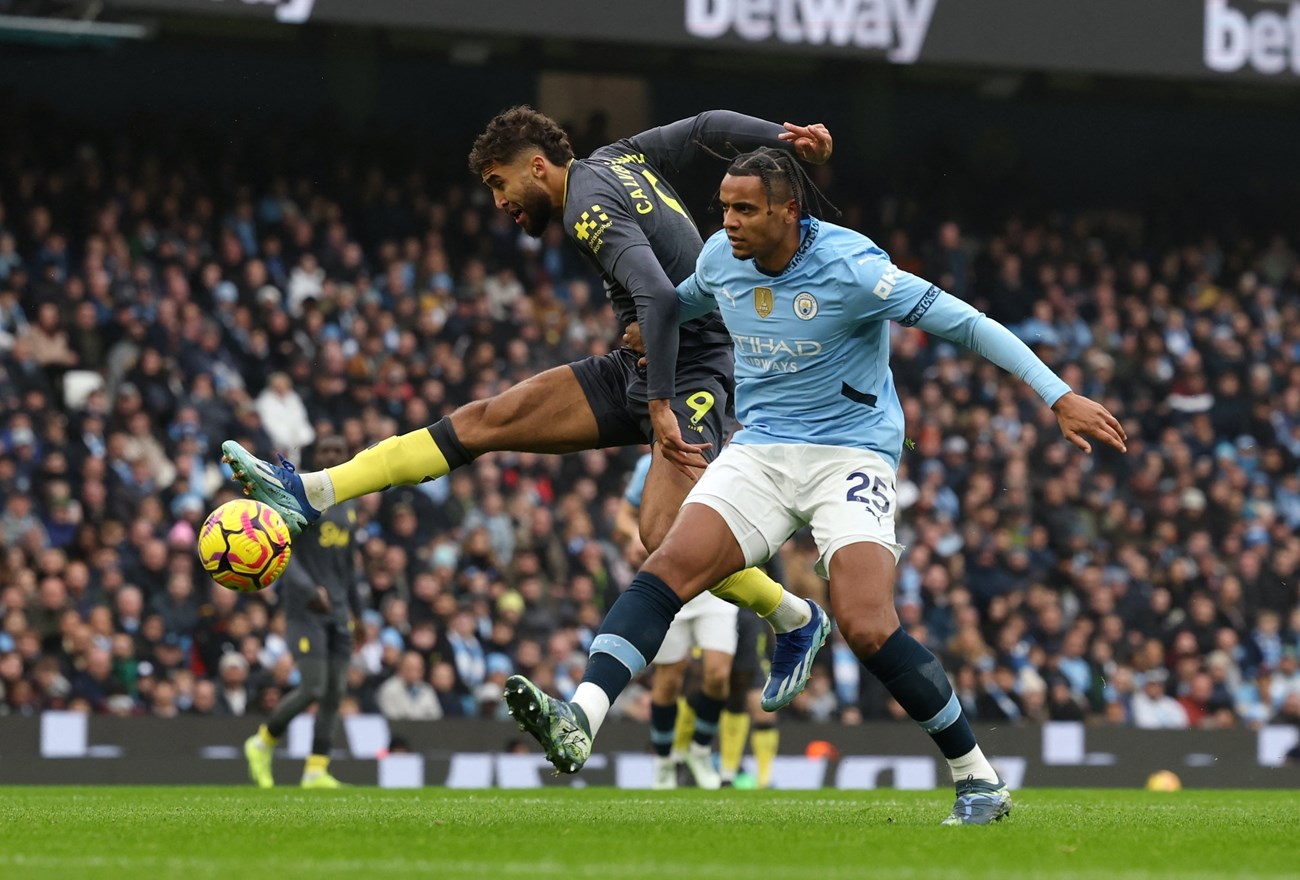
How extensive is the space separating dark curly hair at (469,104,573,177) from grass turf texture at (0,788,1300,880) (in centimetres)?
259

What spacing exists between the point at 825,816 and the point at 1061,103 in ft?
61.6

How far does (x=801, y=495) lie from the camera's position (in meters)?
7.05

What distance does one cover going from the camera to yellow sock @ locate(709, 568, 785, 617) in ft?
25.9

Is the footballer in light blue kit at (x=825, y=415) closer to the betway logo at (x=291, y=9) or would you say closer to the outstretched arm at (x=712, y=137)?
the outstretched arm at (x=712, y=137)

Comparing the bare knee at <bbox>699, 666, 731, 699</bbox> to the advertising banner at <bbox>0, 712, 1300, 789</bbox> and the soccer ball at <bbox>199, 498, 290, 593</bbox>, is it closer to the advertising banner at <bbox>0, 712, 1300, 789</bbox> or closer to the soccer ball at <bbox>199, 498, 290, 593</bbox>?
the advertising banner at <bbox>0, 712, 1300, 789</bbox>

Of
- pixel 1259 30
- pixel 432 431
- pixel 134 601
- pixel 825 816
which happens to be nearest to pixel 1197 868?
pixel 825 816

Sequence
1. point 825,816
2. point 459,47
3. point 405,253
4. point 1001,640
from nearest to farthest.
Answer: point 825,816 → point 1001,640 → point 405,253 → point 459,47

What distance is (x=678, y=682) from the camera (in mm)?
12258

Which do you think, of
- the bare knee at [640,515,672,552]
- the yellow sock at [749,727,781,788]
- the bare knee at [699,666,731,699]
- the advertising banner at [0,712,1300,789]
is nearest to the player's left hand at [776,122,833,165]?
the bare knee at [640,515,672,552]

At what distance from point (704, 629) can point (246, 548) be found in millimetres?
5162

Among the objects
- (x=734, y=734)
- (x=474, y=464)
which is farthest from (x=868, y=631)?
(x=474, y=464)

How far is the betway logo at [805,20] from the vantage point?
19.0 meters

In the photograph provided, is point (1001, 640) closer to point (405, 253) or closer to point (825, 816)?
point (405, 253)

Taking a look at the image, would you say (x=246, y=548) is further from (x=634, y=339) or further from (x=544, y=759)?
(x=544, y=759)
